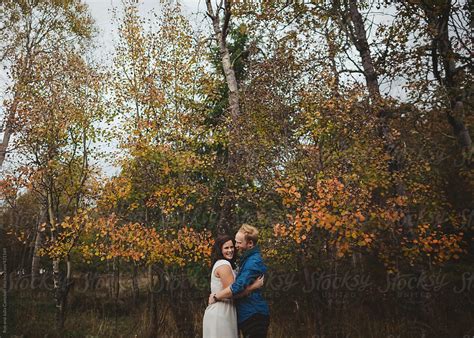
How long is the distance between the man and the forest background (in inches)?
56.2

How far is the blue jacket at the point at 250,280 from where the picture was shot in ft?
12.5

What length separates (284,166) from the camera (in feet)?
24.3

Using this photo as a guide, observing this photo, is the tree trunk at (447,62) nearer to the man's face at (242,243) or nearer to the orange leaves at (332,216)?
the orange leaves at (332,216)

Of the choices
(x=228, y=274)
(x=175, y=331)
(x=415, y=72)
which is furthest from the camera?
(x=175, y=331)

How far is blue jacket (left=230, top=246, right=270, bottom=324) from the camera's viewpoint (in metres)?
3.80

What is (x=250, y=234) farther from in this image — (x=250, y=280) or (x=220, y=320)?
(x=220, y=320)

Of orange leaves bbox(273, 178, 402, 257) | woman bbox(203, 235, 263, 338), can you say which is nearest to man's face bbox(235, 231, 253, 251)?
woman bbox(203, 235, 263, 338)

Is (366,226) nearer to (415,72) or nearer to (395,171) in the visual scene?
(395,171)

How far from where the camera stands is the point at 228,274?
3871 millimetres

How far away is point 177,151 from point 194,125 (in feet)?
2.87

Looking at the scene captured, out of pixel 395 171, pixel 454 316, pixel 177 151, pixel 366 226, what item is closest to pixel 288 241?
pixel 366 226

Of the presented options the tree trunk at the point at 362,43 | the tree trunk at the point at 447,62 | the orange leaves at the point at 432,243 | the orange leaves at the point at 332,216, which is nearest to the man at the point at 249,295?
the orange leaves at the point at 332,216

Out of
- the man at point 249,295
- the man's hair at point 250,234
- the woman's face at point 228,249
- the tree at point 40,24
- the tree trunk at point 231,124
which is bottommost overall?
the man at point 249,295

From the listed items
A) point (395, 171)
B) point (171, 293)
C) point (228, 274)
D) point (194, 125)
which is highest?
point (194, 125)
